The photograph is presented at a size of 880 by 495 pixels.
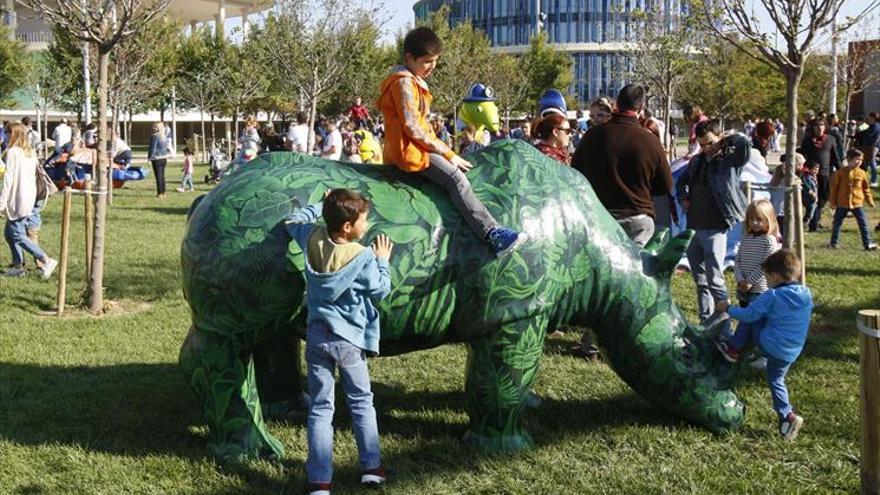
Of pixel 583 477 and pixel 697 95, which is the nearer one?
pixel 583 477

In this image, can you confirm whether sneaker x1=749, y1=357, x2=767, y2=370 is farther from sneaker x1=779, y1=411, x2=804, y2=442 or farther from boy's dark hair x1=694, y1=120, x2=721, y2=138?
boy's dark hair x1=694, y1=120, x2=721, y2=138

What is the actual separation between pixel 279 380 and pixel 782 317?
11.0 ft

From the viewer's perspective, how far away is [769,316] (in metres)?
5.43

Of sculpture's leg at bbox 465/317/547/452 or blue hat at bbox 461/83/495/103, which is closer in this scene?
sculpture's leg at bbox 465/317/547/452

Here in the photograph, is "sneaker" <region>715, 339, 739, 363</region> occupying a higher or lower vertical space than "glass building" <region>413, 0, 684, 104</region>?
lower

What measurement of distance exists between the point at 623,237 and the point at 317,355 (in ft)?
7.05

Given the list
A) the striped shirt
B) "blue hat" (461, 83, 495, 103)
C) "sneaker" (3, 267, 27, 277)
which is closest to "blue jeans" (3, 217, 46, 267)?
"sneaker" (3, 267, 27, 277)

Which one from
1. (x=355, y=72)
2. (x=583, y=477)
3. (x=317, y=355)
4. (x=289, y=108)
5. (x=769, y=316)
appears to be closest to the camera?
(x=317, y=355)

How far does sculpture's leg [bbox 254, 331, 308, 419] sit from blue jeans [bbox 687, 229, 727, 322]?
12.0ft

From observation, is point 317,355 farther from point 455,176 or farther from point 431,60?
point 431,60

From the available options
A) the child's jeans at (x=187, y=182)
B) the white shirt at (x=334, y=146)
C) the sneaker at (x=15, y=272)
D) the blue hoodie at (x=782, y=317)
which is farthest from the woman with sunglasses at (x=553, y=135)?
the child's jeans at (x=187, y=182)

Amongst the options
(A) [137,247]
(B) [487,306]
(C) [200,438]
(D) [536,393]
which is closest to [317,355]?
(B) [487,306]

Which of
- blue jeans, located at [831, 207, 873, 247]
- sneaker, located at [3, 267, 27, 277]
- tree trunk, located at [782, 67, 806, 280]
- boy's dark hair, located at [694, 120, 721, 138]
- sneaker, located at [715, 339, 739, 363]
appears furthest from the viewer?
blue jeans, located at [831, 207, 873, 247]

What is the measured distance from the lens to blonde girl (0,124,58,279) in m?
10.3
